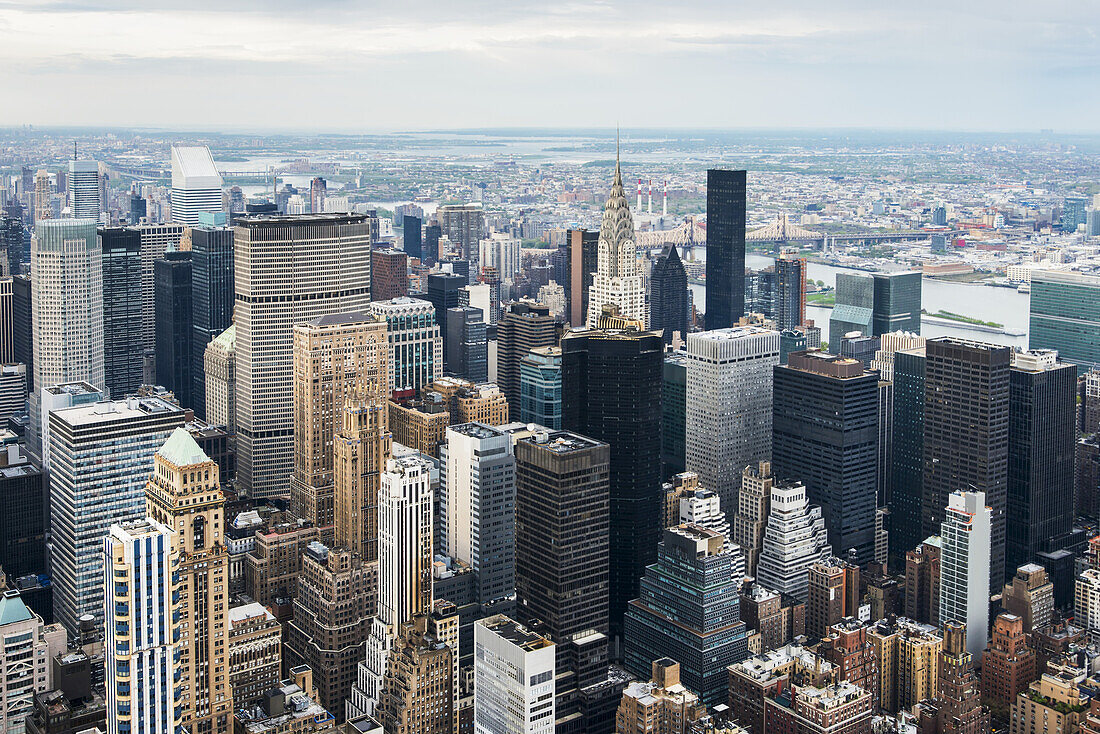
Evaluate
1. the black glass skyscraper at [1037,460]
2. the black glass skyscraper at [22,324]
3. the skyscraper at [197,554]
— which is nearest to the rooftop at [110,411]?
the skyscraper at [197,554]

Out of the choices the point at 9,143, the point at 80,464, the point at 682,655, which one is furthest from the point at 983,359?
the point at 9,143

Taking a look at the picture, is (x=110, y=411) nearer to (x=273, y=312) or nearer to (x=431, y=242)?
(x=273, y=312)

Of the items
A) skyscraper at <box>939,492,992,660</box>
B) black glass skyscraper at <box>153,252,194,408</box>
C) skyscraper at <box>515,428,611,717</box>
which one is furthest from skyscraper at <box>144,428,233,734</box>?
black glass skyscraper at <box>153,252,194,408</box>

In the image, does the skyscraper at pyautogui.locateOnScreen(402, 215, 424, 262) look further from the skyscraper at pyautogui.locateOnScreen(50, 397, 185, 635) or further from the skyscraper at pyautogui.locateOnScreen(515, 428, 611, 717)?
the skyscraper at pyautogui.locateOnScreen(515, 428, 611, 717)

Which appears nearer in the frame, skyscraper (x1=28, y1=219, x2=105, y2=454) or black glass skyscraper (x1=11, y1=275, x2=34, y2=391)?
skyscraper (x1=28, y1=219, x2=105, y2=454)

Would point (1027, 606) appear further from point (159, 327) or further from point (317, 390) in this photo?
point (159, 327)

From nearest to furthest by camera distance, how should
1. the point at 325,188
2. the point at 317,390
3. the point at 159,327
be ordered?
the point at 317,390 < the point at 159,327 < the point at 325,188

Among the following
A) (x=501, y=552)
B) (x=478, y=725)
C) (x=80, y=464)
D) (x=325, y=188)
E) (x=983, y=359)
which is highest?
(x=325, y=188)
